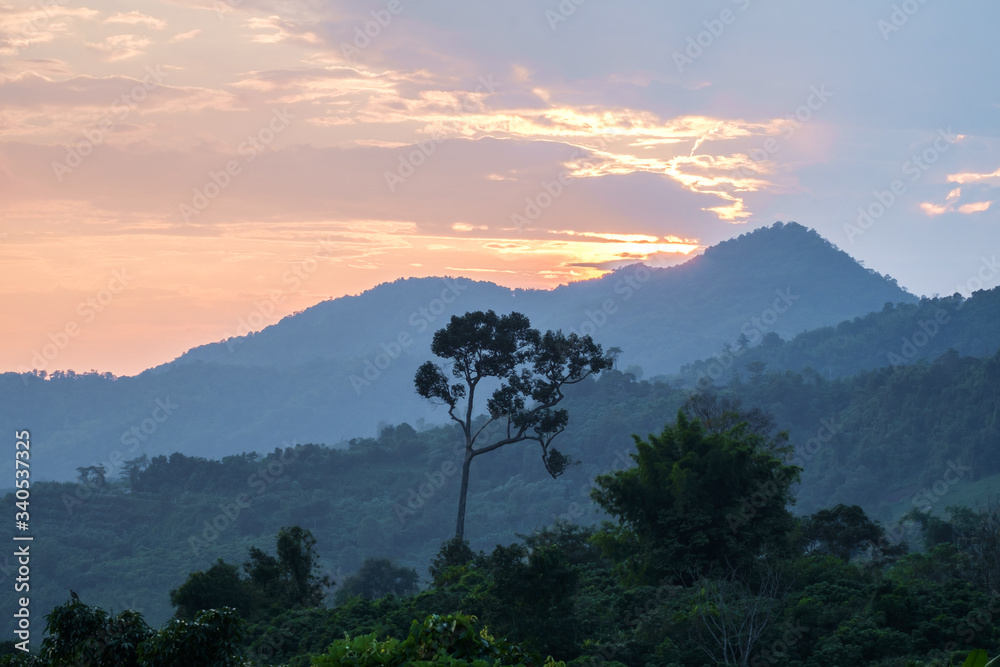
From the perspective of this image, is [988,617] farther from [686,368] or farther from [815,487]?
[686,368]

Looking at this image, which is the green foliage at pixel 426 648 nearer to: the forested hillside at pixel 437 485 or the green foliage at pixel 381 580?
the green foliage at pixel 381 580

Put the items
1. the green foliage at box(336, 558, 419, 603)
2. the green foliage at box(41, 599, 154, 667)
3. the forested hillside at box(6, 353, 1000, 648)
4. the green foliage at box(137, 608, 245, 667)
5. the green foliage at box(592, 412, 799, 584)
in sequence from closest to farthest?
the green foliage at box(137, 608, 245, 667) → the green foliage at box(41, 599, 154, 667) → the green foliage at box(592, 412, 799, 584) → the green foliage at box(336, 558, 419, 603) → the forested hillside at box(6, 353, 1000, 648)

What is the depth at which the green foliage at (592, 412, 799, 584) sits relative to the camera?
23.4 metres

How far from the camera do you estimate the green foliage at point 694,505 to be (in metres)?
23.4

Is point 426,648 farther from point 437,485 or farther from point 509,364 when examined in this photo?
point 437,485

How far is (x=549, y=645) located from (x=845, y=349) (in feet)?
563

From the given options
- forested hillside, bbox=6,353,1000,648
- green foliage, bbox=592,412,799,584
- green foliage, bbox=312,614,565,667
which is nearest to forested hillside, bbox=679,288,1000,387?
forested hillside, bbox=6,353,1000,648

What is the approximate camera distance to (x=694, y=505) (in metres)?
23.9

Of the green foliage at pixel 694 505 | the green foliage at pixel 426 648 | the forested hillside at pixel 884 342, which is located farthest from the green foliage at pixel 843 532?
the forested hillside at pixel 884 342

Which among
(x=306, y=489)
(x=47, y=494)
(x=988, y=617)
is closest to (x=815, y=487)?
(x=306, y=489)

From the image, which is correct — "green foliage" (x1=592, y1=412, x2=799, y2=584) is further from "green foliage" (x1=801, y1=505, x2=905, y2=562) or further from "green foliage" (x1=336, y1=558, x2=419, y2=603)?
"green foliage" (x1=336, y1=558, x2=419, y2=603)

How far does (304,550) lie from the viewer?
26469 millimetres

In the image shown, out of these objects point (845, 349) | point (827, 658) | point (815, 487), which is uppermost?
point (845, 349)

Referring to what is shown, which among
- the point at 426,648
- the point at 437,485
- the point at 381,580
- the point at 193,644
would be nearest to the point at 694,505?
the point at 426,648
